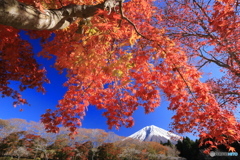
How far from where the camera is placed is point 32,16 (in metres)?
1.91

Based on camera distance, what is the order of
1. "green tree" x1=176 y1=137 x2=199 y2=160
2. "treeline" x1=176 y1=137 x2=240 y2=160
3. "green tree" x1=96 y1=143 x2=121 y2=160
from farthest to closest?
"green tree" x1=176 y1=137 x2=199 y2=160
"treeline" x1=176 y1=137 x2=240 y2=160
"green tree" x1=96 y1=143 x2=121 y2=160

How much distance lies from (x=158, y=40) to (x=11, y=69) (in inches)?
273

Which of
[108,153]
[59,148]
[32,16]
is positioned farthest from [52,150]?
[32,16]

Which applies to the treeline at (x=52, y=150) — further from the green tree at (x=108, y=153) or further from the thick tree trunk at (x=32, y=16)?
the thick tree trunk at (x=32, y=16)

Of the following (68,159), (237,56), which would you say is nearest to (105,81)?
(237,56)

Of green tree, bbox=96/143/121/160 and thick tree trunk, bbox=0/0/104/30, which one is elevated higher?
thick tree trunk, bbox=0/0/104/30

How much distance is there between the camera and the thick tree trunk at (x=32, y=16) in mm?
1657

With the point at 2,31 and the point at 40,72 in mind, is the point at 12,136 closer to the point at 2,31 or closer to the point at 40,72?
the point at 40,72

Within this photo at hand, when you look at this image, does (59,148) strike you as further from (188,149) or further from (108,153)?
(188,149)

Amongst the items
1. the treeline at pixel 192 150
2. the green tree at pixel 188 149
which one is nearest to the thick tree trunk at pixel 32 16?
the treeline at pixel 192 150

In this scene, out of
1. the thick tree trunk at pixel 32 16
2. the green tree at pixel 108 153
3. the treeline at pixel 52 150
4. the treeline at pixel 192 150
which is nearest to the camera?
the thick tree trunk at pixel 32 16

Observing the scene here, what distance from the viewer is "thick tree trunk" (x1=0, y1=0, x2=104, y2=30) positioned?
1.66 m

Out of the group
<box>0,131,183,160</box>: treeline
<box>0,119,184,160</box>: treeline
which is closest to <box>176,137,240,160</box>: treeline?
<box>0,119,184,160</box>: treeline

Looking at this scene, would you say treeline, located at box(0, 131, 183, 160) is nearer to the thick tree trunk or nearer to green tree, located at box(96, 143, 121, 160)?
green tree, located at box(96, 143, 121, 160)
